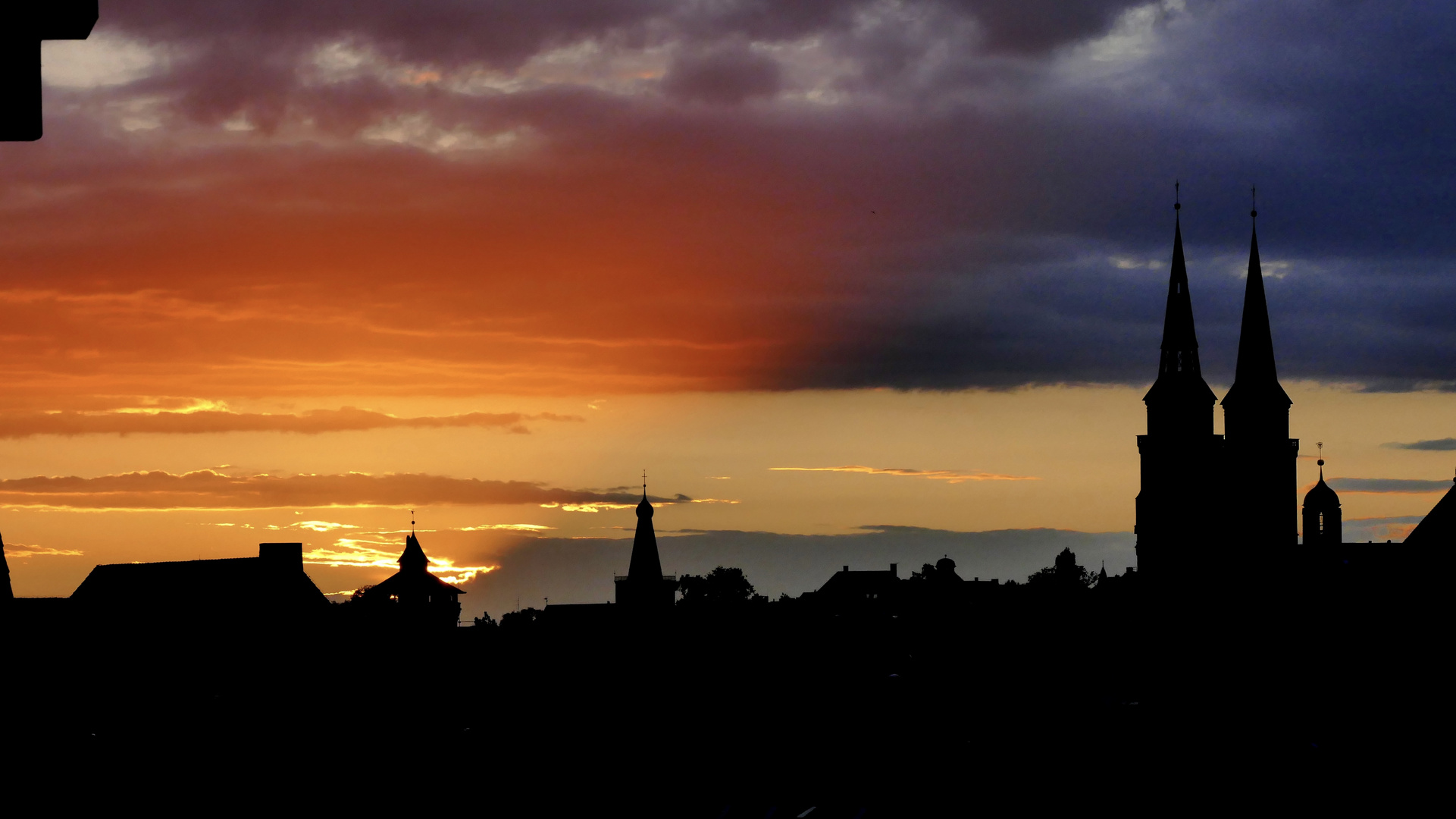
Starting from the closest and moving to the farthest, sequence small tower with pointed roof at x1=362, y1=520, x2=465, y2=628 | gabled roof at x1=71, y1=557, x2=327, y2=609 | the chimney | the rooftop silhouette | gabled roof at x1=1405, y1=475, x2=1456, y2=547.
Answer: the rooftop silhouette → gabled roof at x1=1405, y1=475, x2=1456, y2=547 → gabled roof at x1=71, y1=557, x2=327, y2=609 → the chimney → small tower with pointed roof at x1=362, y1=520, x2=465, y2=628

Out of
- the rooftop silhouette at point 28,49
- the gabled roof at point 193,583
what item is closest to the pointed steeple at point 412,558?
the gabled roof at point 193,583

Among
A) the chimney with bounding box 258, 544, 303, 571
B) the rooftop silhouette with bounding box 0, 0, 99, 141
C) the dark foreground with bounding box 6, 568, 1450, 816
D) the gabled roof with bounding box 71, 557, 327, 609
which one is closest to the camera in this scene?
the rooftop silhouette with bounding box 0, 0, 99, 141

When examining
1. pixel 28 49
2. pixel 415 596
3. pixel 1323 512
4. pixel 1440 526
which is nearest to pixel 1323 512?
pixel 1323 512

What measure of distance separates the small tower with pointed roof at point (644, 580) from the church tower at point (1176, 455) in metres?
37.7

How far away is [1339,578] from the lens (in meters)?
95.1

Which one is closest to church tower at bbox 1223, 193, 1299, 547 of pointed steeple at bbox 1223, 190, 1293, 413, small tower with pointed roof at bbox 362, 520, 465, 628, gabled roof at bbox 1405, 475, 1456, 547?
pointed steeple at bbox 1223, 190, 1293, 413

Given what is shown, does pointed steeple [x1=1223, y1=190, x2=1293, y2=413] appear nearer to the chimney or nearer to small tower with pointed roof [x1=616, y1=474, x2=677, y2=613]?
small tower with pointed roof [x1=616, y1=474, x2=677, y2=613]

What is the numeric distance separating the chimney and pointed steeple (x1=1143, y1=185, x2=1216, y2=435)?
64253 millimetres

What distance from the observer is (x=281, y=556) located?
9119cm

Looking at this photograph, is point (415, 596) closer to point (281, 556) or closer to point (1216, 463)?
point (281, 556)

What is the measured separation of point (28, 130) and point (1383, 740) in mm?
57401

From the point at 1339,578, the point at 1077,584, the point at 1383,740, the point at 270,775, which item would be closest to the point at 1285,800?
the point at 1383,740

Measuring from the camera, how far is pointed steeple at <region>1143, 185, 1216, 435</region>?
11538cm

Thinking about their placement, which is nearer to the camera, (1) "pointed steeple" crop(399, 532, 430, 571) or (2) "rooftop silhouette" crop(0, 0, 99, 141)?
(2) "rooftop silhouette" crop(0, 0, 99, 141)
